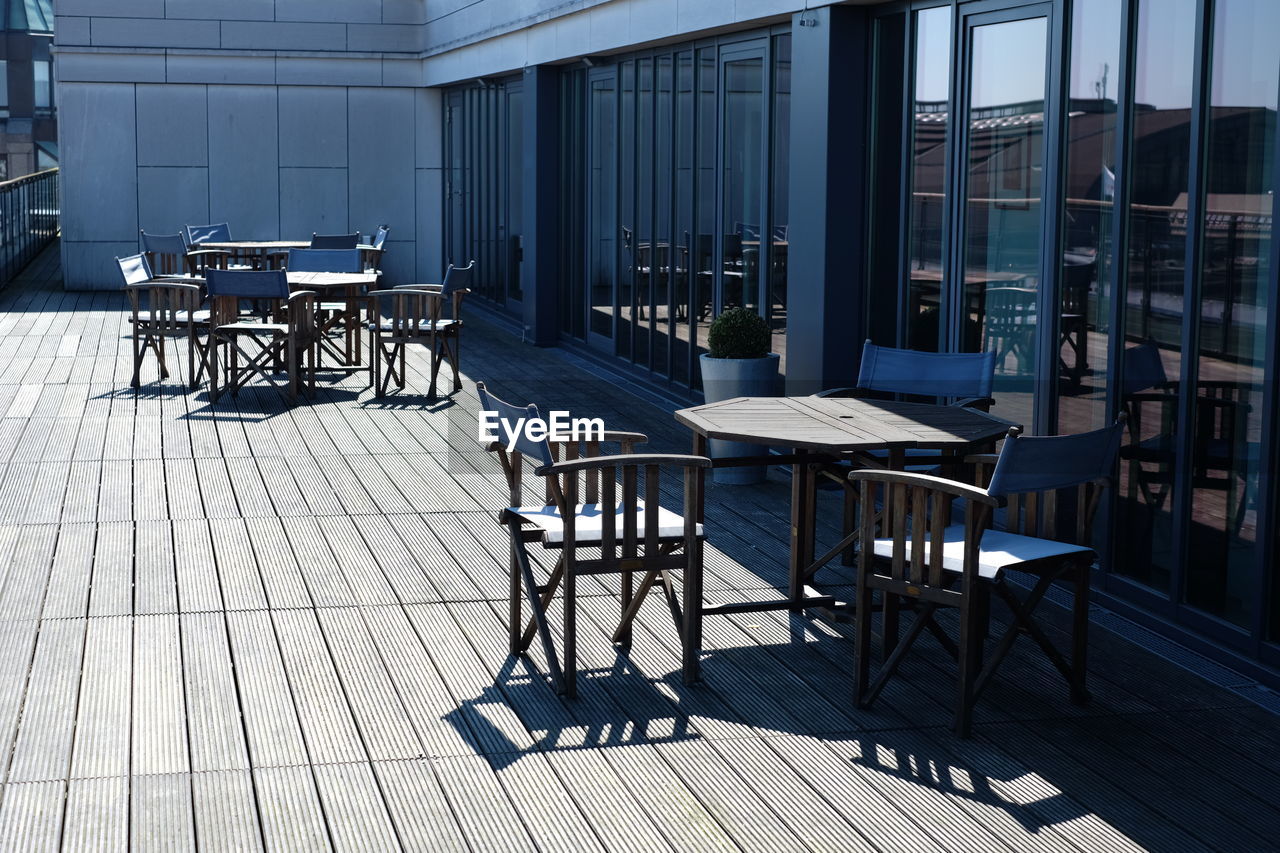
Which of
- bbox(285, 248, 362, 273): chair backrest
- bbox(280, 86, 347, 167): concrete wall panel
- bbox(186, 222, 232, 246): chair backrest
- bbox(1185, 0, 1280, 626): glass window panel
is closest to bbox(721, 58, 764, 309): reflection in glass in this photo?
bbox(285, 248, 362, 273): chair backrest

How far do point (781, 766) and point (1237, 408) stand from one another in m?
2.11

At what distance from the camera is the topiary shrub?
786cm

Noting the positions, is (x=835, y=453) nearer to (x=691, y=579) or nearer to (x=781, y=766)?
(x=691, y=579)

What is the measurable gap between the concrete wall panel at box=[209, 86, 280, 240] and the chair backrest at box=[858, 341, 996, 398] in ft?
43.4

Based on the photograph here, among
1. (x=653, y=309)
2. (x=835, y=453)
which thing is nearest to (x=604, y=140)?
(x=653, y=309)

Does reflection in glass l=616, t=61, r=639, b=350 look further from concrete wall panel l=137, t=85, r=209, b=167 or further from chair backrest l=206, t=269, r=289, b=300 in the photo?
concrete wall panel l=137, t=85, r=209, b=167

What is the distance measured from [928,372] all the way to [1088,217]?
96cm

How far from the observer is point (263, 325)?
10766mm

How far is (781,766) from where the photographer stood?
423 cm

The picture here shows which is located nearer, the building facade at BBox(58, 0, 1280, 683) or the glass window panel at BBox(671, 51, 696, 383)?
the building facade at BBox(58, 0, 1280, 683)

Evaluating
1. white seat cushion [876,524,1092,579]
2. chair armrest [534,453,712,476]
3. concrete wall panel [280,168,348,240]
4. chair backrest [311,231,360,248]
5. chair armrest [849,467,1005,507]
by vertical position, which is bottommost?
white seat cushion [876,524,1092,579]

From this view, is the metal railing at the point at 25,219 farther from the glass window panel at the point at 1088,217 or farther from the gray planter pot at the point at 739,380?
the glass window panel at the point at 1088,217

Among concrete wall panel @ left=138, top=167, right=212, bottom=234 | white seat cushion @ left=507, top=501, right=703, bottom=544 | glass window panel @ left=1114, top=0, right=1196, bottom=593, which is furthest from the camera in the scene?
concrete wall panel @ left=138, top=167, right=212, bottom=234

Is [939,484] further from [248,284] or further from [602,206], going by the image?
[602,206]
